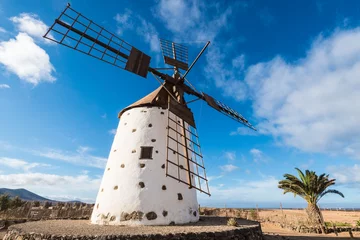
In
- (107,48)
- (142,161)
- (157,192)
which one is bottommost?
(157,192)

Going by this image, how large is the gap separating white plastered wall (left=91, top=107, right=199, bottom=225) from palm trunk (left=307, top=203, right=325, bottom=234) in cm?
1398

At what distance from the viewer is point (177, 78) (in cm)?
1444

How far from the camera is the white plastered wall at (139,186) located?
9289 millimetres

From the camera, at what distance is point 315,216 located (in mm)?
18328

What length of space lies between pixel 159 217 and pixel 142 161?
2.85m

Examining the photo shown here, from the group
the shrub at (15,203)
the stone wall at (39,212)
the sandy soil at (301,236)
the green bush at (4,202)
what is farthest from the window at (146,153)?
the green bush at (4,202)

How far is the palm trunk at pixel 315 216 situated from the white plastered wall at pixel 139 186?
45.9 feet

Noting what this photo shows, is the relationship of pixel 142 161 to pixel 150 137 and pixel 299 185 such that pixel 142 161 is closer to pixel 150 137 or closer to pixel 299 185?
pixel 150 137

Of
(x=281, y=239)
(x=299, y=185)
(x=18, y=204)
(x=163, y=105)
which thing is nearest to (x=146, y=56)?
(x=163, y=105)

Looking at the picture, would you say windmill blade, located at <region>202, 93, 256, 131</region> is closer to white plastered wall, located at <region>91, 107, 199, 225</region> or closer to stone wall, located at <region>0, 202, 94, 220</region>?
white plastered wall, located at <region>91, 107, 199, 225</region>

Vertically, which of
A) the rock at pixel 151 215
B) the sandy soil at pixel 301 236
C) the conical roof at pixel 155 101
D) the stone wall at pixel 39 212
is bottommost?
the sandy soil at pixel 301 236

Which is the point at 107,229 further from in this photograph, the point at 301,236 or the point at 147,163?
the point at 301,236

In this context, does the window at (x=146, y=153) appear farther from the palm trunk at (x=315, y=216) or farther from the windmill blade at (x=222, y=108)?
the palm trunk at (x=315, y=216)

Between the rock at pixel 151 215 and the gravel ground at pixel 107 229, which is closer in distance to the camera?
the gravel ground at pixel 107 229
